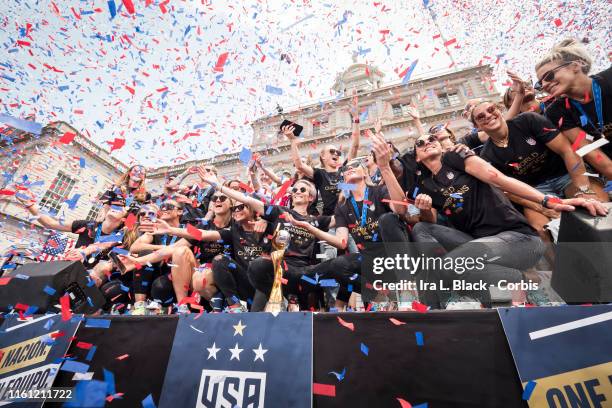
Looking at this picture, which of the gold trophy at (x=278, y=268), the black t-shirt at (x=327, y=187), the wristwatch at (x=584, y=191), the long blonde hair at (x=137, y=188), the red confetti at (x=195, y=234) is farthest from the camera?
the long blonde hair at (x=137, y=188)

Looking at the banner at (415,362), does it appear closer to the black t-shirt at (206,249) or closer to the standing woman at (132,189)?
the black t-shirt at (206,249)

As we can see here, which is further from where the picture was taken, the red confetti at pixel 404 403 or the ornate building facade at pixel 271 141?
the ornate building facade at pixel 271 141

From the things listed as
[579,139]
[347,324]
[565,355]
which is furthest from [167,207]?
[579,139]

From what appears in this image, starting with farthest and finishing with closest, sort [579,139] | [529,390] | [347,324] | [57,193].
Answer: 1. [57,193]
2. [579,139]
3. [347,324]
4. [529,390]

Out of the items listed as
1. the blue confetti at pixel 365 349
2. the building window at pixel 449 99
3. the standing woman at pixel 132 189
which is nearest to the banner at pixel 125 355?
the blue confetti at pixel 365 349

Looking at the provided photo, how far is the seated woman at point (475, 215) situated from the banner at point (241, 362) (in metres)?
1.21

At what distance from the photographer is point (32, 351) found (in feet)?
6.95

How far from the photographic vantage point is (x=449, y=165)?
2.78 meters

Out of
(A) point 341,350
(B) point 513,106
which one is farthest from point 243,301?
(B) point 513,106

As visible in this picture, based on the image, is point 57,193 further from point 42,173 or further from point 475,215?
point 475,215

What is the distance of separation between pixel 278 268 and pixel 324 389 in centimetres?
131

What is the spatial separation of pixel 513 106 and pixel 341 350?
3889 millimetres

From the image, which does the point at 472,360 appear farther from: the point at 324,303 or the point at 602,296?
A: the point at 324,303

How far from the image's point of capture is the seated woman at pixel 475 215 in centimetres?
206
